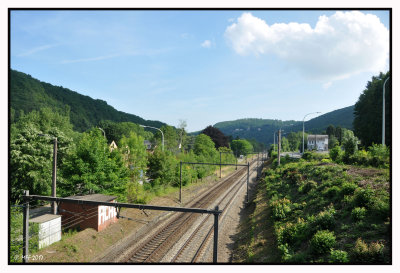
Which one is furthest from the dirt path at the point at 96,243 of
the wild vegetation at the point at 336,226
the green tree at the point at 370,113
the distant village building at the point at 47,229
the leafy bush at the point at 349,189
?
the green tree at the point at 370,113

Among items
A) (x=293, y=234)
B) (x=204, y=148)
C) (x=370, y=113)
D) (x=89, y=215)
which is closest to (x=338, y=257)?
(x=293, y=234)

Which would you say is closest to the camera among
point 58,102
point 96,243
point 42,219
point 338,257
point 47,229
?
point 338,257

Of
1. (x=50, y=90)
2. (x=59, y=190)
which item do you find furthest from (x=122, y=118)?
(x=59, y=190)

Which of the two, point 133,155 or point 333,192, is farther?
point 133,155

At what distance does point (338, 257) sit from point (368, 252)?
1.18 meters

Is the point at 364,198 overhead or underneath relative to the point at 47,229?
overhead

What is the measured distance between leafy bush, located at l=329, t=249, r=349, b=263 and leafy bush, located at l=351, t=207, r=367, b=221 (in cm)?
299

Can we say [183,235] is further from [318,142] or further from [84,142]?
[318,142]

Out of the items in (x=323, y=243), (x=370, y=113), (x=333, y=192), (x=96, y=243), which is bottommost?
(x=96, y=243)

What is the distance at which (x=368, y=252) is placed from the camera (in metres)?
8.60

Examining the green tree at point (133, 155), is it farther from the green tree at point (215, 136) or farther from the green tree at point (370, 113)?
the green tree at point (215, 136)

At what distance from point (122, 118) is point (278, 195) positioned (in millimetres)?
170389

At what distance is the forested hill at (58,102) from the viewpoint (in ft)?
304

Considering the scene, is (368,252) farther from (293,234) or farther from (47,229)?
(47,229)
